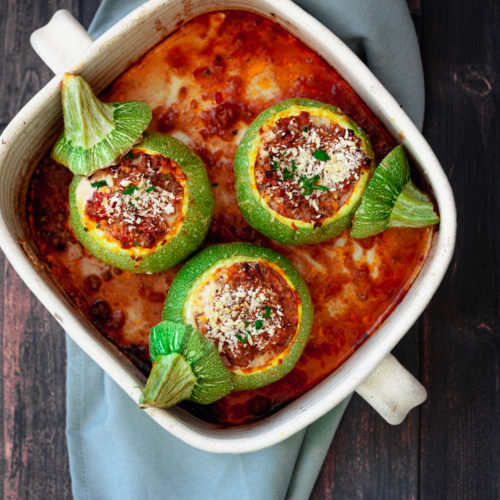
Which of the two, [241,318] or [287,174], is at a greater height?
[287,174]

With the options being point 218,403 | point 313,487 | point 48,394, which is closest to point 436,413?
point 313,487

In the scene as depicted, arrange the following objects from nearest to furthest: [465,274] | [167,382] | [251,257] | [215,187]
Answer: [167,382] < [251,257] < [215,187] < [465,274]

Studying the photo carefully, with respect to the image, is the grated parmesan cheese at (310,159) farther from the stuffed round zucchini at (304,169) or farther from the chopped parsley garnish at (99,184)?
the chopped parsley garnish at (99,184)

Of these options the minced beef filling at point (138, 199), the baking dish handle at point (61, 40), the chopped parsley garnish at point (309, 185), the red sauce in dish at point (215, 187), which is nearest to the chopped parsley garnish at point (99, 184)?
the minced beef filling at point (138, 199)

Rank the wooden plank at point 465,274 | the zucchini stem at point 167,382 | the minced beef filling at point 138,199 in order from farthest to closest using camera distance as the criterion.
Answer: the wooden plank at point 465,274, the minced beef filling at point 138,199, the zucchini stem at point 167,382

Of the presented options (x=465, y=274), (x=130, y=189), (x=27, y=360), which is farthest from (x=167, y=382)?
(x=465, y=274)

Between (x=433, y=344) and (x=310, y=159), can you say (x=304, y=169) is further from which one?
(x=433, y=344)

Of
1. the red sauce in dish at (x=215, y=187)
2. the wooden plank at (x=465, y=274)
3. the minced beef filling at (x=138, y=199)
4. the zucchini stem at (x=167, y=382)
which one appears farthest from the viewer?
the wooden plank at (x=465, y=274)
